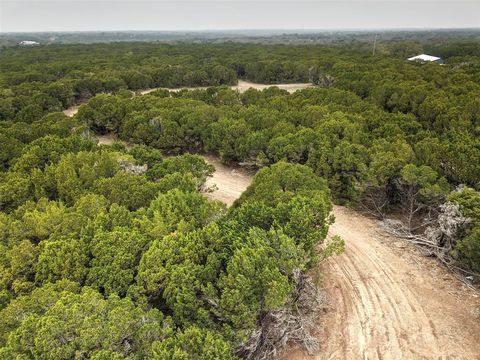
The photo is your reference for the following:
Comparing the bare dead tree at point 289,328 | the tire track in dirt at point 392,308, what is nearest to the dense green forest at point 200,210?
the bare dead tree at point 289,328

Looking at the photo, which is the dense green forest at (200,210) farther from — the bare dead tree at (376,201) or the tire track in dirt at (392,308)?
the tire track in dirt at (392,308)

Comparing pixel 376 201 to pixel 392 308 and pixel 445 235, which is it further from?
pixel 392 308

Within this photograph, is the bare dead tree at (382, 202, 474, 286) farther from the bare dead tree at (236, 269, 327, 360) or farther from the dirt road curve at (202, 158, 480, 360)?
the bare dead tree at (236, 269, 327, 360)

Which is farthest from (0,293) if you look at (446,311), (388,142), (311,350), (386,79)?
(386,79)

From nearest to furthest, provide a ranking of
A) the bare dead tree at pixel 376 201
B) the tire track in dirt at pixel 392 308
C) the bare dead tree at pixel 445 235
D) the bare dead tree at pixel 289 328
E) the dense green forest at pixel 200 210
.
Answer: the dense green forest at pixel 200 210
the bare dead tree at pixel 289 328
the tire track in dirt at pixel 392 308
the bare dead tree at pixel 445 235
the bare dead tree at pixel 376 201

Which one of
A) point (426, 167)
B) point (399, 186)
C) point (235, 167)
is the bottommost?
point (235, 167)

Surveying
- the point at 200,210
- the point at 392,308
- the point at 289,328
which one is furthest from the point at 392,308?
the point at 200,210

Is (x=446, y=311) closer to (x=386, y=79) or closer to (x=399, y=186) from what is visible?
(x=399, y=186)
